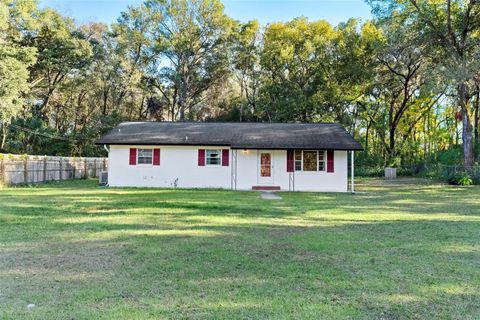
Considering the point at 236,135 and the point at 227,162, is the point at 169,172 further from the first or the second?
the point at 236,135

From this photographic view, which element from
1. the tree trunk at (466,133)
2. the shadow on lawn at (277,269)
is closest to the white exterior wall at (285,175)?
the tree trunk at (466,133)

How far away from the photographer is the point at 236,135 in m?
Answer: 20.3

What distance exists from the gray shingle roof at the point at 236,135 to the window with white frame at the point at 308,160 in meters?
0.52

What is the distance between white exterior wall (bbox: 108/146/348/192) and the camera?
18.9 m

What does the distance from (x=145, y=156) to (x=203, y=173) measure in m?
3.13

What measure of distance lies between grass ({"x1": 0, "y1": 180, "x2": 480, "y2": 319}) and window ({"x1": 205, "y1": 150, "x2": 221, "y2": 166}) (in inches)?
376

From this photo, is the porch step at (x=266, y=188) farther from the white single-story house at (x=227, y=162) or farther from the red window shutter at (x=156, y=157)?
the red window shutter at (x=156, y=157)

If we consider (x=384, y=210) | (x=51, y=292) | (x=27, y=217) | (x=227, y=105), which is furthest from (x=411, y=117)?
(x=51, y=292)

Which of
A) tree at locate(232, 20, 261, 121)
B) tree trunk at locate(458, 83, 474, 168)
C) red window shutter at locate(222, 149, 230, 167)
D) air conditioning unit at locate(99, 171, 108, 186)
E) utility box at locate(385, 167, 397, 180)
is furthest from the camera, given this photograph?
tree at locate(232, 20, 261, 121)

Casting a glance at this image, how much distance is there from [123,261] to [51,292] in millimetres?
1298

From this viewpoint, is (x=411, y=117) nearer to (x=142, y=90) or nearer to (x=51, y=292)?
(x=142, y=90)

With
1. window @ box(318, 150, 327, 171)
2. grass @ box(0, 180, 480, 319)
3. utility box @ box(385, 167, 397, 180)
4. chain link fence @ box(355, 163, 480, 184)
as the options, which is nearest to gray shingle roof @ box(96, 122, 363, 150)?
window @ box(318, 150, 327, 171)

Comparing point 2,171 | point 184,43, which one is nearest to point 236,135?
point 2,171

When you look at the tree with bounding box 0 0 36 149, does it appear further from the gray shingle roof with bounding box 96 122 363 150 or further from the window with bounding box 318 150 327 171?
the window with bounding box 318 150 327 171
